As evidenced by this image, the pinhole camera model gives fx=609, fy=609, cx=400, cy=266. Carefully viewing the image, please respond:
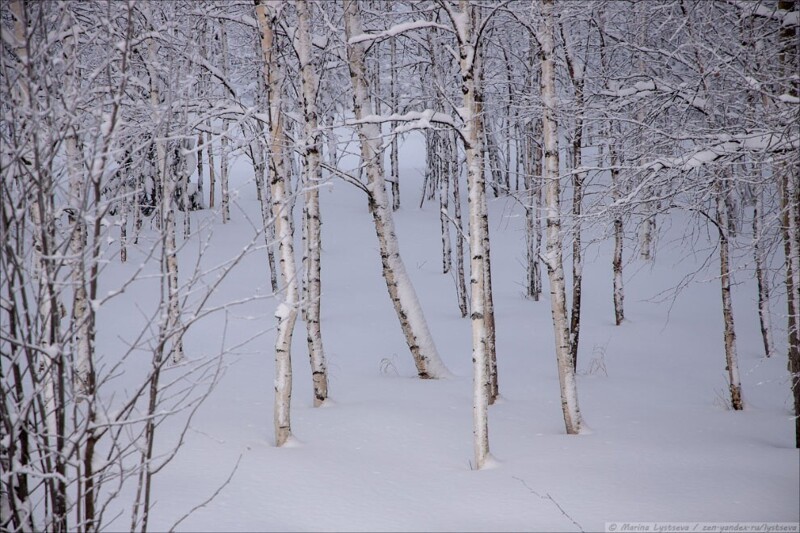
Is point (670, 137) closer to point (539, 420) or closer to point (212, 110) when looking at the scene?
point (539, 420)

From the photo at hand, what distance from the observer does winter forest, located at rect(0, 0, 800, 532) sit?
2748 millimetres

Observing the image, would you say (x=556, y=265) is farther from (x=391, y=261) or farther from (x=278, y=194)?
(x=391, y=261)

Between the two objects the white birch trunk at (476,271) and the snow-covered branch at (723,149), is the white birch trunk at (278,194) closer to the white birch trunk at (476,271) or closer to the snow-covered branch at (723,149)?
the white birch trunk at (476,271)

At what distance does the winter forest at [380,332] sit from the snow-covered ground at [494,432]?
4 cm

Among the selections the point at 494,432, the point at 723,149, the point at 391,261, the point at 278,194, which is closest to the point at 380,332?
the point at 391,261

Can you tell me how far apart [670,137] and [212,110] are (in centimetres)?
552

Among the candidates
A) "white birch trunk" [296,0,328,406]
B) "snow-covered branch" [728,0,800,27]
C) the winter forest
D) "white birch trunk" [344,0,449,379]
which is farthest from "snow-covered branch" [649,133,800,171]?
"white birch trunk" [344,0,449,379]

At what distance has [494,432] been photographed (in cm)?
756

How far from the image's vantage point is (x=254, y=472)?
5484mm

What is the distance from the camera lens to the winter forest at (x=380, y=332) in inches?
108

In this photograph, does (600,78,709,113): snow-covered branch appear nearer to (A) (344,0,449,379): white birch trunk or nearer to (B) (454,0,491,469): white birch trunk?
(B) (454,0,491,469): white birch trunk

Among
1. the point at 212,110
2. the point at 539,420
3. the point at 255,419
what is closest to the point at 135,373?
the point at 255,419

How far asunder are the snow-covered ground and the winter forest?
0.04m

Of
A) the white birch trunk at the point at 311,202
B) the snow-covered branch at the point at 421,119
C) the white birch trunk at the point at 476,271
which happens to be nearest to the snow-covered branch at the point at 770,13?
the white birch trunk at the point at 476,271
